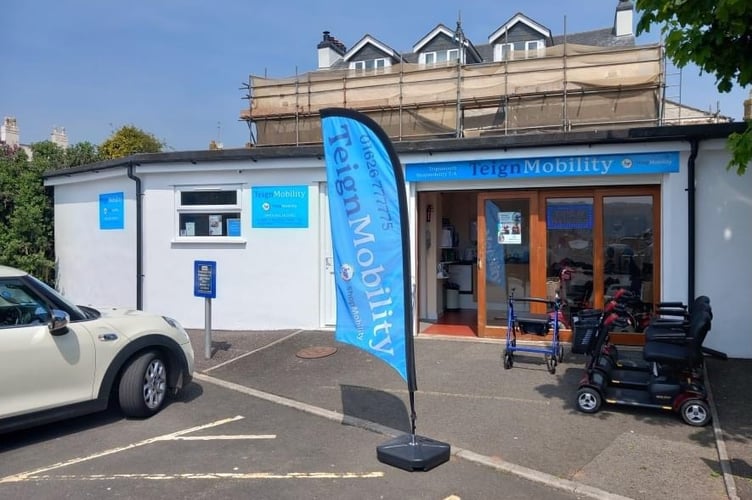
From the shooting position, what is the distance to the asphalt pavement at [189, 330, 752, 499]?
4.75 m

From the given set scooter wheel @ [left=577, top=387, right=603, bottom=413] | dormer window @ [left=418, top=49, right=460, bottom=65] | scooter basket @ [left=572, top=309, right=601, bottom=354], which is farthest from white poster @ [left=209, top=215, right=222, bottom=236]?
dormer window @ [left=418, top=49, right=460, bottom=65]

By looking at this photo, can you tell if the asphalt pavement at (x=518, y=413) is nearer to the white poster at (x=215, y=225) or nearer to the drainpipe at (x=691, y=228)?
the drainpipe at (x=691, y=228)

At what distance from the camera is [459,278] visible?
A: 12906 mm

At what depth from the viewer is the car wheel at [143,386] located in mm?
6129

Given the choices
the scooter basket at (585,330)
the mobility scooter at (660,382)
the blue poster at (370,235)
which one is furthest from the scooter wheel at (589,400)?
the blue poster at (370,235)

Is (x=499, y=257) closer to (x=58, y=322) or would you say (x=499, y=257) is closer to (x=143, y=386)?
(x=143, y=386)

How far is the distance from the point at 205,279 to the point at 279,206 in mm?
2321

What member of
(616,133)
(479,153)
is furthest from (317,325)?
(616,133)

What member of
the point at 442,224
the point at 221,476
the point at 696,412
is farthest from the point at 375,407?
the point at 442,224

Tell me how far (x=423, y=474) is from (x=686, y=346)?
313 cm

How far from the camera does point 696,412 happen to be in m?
5.76

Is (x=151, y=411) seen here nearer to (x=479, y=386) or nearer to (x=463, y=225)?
(x=479, y=386)

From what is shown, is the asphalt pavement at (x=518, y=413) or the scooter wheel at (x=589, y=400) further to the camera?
the scooter wheel at (x=589, y=400)

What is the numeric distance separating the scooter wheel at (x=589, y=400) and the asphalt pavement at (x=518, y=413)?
72 millimetres
